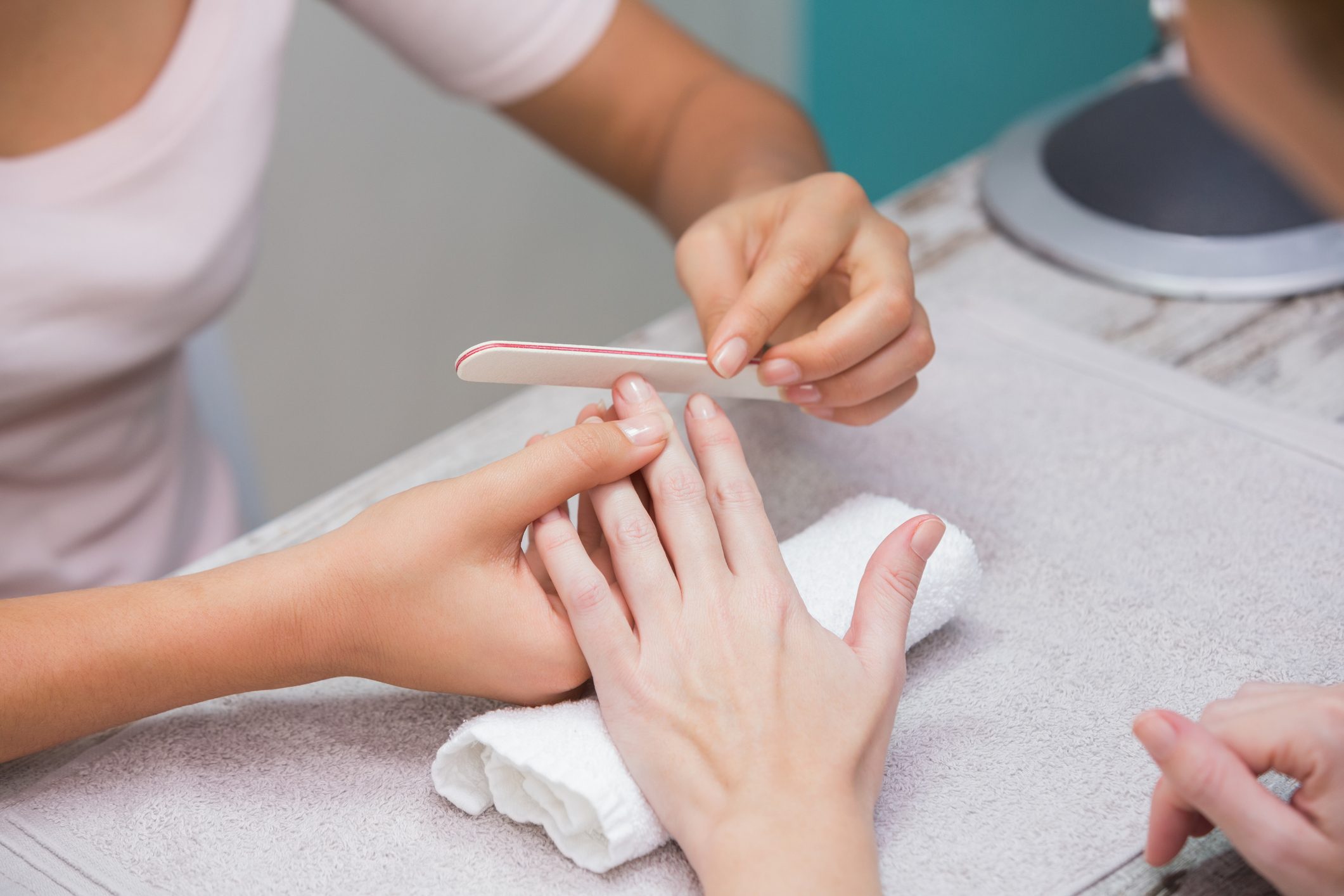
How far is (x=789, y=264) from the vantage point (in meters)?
0.58

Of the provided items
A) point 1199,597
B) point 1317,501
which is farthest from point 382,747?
point 1317,501

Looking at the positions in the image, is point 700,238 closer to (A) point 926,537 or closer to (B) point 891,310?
(B) point 891,310

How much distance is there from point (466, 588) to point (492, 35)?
52cm

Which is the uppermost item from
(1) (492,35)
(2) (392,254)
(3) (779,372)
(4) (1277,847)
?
(1) (492,35)

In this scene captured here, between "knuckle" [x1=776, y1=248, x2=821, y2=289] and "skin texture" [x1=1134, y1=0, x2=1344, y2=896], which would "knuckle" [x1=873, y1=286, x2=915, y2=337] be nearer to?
"knuckle" [x1=776, y1=248, x2=821, y2=289]

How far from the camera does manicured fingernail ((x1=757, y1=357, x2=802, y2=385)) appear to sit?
1.86 ft

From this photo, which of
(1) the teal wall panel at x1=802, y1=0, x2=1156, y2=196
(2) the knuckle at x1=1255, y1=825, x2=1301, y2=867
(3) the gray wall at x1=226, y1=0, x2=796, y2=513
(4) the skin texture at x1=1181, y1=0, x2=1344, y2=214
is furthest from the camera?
(1) the teal wall panel at x1=802, y1=0, x2=1156, y2=196

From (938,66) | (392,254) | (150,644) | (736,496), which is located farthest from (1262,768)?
(938,66)

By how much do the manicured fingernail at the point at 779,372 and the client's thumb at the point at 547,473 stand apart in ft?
0.31

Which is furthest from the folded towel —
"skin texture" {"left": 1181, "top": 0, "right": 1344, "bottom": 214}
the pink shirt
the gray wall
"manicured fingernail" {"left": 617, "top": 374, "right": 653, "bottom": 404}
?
the gray wall

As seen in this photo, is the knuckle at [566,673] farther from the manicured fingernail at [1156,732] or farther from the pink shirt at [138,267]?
the pink shirt at [138,267]

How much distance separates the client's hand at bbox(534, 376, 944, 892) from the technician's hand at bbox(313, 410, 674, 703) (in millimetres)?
20

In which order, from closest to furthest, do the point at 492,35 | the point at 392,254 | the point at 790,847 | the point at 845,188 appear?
the point at 790,847
the point at 845,188
the point at 492,35
the point at 392,254

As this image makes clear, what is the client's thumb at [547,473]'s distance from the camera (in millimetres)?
493
